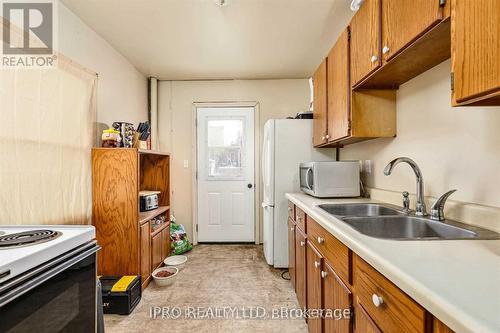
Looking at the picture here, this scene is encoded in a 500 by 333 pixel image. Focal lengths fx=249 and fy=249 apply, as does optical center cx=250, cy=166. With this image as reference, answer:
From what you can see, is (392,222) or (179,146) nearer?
(392,222)

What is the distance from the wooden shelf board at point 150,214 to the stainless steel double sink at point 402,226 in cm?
168

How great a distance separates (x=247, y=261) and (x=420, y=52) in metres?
2.66

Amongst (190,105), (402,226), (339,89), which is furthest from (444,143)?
(190,105)

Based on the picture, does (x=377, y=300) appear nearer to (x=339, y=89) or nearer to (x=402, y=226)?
(x=402, y=226)

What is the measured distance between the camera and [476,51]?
724 mm

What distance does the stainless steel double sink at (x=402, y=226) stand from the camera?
3.30 ft

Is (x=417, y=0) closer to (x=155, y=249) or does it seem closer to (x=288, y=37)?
(x=288, y=37)

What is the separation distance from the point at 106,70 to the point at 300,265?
2.67 m

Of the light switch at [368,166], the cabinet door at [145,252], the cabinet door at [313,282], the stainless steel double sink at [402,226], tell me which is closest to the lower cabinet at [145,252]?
the cabinet door at [145,252]

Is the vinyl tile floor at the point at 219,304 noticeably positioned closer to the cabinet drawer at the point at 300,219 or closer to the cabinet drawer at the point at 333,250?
the cabinet drawer at the point at 300,219

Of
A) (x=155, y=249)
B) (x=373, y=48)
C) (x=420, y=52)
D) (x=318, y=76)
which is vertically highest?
(x=318, y=76)

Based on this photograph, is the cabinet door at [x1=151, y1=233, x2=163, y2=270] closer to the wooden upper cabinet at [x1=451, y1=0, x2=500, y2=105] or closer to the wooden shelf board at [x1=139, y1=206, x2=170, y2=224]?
the wooden shelf board at [x1=139, y1=206, x2=170, y2=224]

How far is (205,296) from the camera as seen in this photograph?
2236mm

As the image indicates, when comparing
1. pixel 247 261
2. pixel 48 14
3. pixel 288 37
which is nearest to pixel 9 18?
pixel 48 14
